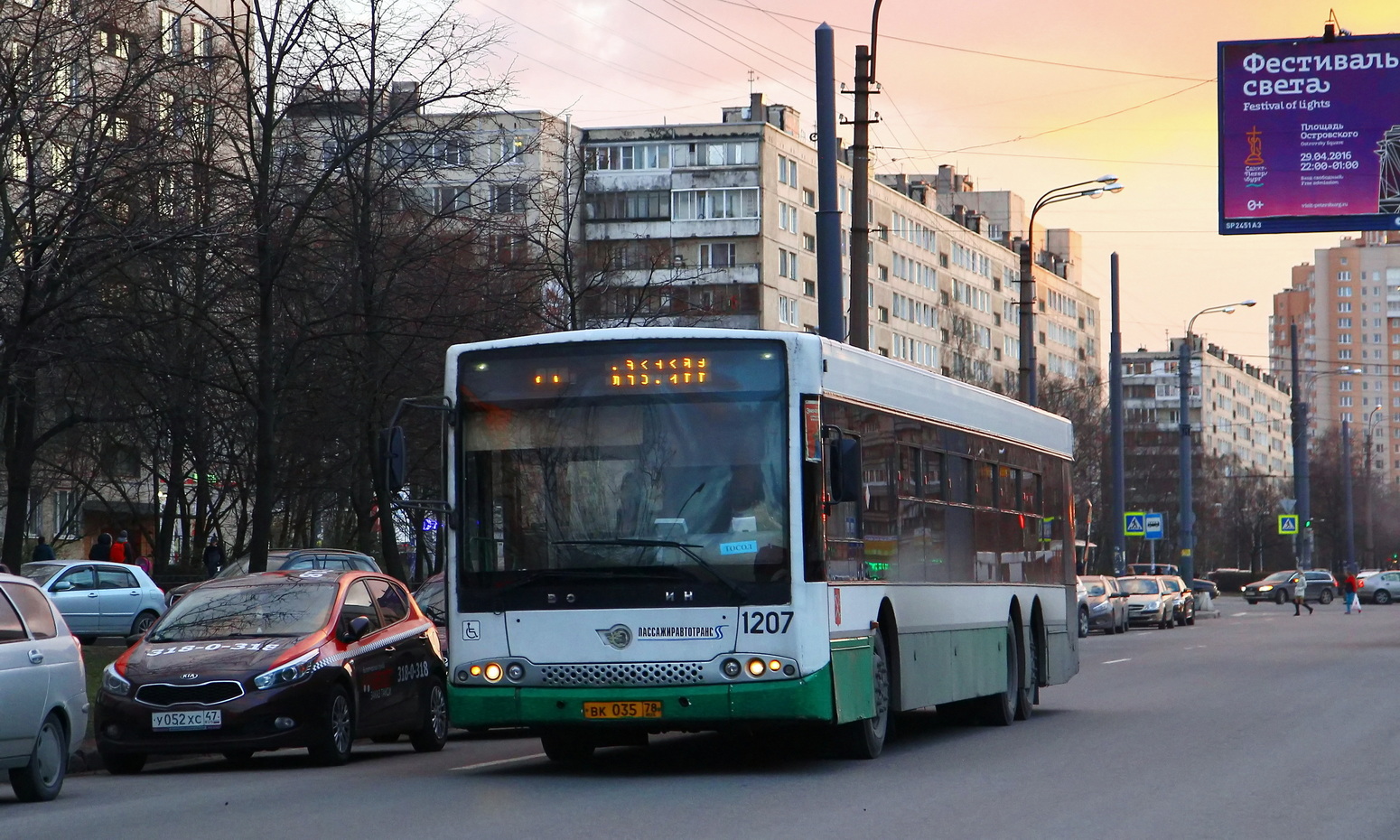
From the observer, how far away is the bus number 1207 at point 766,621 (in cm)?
1327

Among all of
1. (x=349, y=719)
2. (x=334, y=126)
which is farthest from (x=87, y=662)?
(x=349, y=719)

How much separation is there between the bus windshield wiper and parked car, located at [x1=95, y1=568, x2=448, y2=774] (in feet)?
10.2

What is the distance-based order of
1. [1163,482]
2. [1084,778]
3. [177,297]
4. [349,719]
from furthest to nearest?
[1163,482]
[177,297]
[349,719]
[1084,778]

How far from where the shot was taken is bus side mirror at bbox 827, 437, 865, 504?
1345cm

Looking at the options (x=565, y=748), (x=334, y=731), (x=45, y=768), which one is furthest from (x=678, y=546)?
(x=45, y=768)

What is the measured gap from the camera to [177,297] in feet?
81.1

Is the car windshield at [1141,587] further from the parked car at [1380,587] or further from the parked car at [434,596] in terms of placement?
the parked car at [434,596]

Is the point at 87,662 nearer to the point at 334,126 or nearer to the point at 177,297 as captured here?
the point at 177,297

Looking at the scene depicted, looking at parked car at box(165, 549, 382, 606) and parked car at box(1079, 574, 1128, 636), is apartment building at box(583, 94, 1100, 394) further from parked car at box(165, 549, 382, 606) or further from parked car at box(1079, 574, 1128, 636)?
parked car at box(165, 549, 382, 606)

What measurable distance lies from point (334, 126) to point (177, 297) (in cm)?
348

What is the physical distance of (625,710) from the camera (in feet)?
43.8

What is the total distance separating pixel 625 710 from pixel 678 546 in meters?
1.12

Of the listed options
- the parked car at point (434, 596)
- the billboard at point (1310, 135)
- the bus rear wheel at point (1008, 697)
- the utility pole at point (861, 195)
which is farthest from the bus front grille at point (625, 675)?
the billboard at point (1310, 135)

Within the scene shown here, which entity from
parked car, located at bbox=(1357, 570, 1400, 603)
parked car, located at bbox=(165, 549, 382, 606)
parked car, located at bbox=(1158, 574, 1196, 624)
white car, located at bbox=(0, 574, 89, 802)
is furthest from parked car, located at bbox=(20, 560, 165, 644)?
parked car, located at bbox=(1357, 570, 1400, 603)
